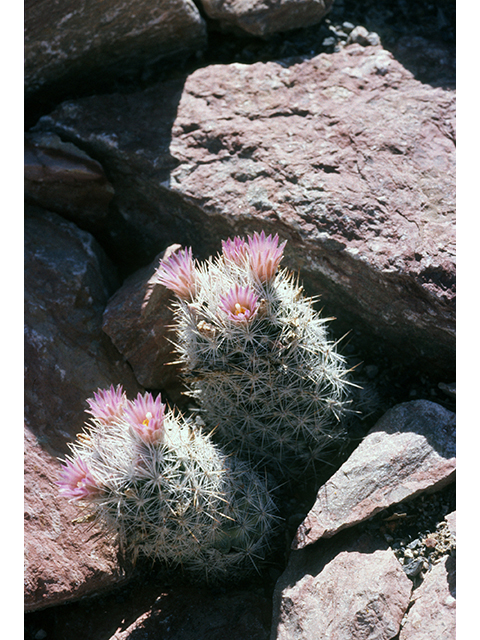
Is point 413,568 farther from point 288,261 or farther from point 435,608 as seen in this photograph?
point 288,261

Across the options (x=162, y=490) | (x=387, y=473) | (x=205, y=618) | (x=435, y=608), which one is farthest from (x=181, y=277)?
(x=435, y=608)

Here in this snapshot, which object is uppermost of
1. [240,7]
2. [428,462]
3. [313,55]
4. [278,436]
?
[240,7]

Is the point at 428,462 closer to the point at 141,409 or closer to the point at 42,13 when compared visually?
the point at 141,409

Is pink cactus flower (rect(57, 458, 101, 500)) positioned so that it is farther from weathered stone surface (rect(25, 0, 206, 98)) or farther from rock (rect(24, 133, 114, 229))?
weathered stone surface (rect(25, 0, 206, 98))

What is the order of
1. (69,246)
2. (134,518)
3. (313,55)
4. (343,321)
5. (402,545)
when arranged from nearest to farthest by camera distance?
(134,518), (402,545), (343,321), (69,246), (313,55)

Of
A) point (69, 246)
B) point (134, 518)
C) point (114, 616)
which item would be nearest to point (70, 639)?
point (114, 616)

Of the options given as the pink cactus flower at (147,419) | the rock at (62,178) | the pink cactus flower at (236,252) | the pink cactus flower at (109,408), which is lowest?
the pink cactus flower at (147,419)

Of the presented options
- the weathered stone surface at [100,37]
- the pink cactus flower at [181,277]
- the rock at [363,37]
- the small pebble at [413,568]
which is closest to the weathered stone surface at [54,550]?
the pink cactus flower at [181,277]

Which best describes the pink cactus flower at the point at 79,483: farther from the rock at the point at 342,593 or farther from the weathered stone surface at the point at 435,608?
the weathered stone surface at the point at 435,608
